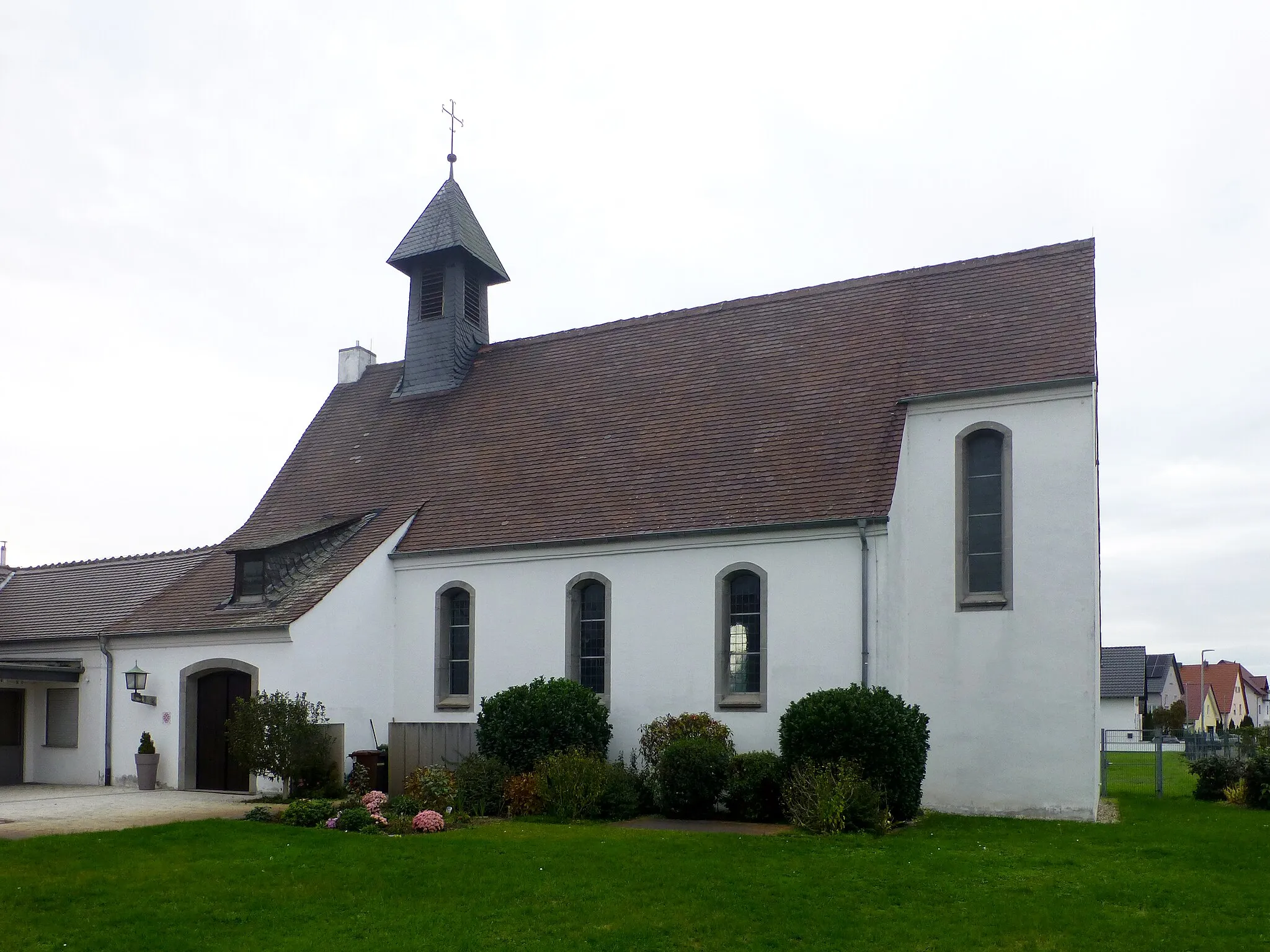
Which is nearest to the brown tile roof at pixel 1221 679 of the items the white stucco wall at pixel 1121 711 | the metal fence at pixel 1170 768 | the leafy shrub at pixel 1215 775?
the white stucco wall at pixel 1121 711

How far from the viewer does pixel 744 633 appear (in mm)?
20359

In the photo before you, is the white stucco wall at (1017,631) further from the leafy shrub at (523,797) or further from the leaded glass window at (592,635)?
the leafy shrub at (523,797)

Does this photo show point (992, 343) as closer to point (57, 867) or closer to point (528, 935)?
point (528, 935)

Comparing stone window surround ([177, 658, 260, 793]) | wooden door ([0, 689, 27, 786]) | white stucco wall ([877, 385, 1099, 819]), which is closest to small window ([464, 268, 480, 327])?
stone window surround ([177, 658, 260, 793])

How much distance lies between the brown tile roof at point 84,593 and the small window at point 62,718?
50.5 inches

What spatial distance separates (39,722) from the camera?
2572cm

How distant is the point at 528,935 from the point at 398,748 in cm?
1043

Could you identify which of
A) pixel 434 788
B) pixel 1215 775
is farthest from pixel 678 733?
pixel 1215 775

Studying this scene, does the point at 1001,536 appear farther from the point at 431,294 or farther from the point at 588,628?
the point at 431,294

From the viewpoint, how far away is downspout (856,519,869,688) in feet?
61.2

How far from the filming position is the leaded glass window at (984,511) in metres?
19.1

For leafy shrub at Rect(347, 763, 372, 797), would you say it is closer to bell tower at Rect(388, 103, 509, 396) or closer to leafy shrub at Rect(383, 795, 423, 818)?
leafy shrub at Rect(383, 795, 423, 818)

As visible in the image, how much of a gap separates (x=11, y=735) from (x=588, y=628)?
13989 mm

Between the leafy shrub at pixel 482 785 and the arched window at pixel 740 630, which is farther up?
the arched window at pixel 740 630
